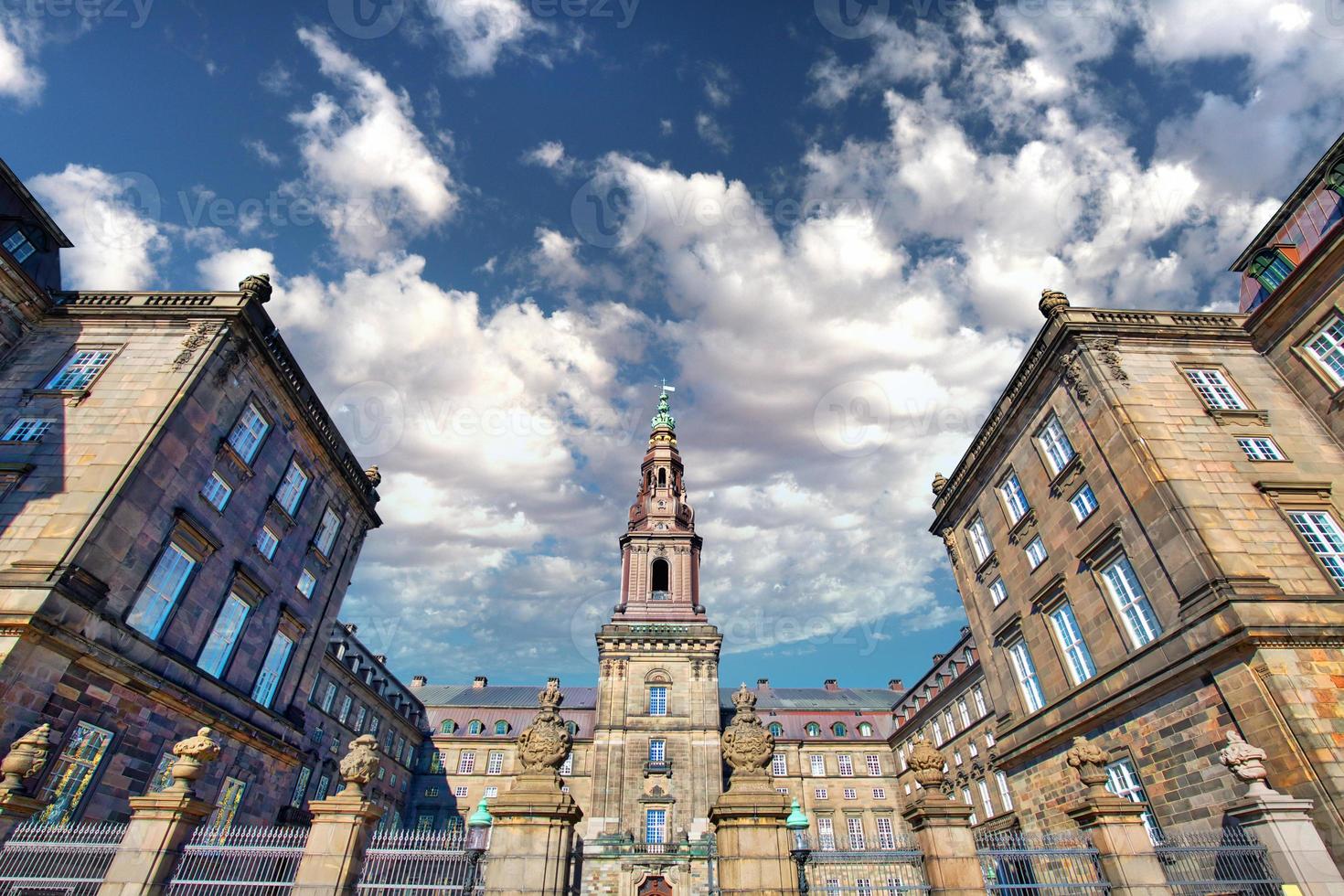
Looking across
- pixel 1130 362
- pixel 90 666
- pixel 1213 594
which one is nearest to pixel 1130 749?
pixel 1213 594

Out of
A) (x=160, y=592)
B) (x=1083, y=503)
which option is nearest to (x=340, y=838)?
(x=160, y=592)

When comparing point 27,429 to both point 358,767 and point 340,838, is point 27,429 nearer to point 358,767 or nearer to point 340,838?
point 358,767

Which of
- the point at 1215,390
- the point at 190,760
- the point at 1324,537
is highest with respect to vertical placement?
the point at 1215,390

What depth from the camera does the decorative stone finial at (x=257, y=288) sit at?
72.5ft

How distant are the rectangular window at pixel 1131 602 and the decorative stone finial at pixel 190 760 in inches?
872

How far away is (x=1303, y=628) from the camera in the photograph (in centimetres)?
1397

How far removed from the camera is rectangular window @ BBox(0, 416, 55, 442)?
60.1 ft

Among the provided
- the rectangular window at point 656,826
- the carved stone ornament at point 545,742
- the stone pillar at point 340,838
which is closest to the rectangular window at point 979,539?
the carved stone ornament at point 545,742

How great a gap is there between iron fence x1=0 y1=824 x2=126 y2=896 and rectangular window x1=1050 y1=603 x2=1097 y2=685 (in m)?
24.6

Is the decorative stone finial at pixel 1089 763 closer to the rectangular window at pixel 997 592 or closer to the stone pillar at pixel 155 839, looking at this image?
the rectangular window at pixel 997 592

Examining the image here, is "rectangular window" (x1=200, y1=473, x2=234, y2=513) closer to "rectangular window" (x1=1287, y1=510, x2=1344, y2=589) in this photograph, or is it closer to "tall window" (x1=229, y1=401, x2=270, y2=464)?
"tall window" (x1=229, y1=401, x2=270, y2=464)

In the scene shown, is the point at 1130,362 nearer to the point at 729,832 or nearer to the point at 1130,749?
the point at 1130,749

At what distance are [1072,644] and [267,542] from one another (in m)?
28.8

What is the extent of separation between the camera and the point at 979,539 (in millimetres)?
27625
